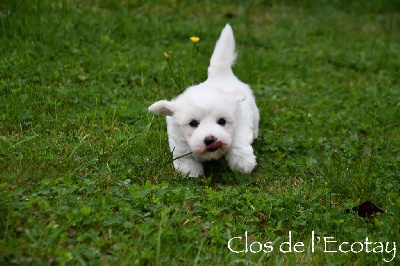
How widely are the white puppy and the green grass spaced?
0.45 feet

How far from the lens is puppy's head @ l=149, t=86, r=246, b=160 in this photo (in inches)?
129

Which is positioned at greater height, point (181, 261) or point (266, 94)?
point (181, 261)

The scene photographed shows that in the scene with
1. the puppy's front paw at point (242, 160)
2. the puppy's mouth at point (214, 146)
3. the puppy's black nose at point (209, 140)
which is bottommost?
the puppy's front paw at point (242, 160)

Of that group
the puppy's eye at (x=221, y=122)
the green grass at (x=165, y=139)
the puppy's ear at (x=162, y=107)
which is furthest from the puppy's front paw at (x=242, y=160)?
the puppy's ear at (x=162, y=107)

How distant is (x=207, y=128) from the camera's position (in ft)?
10.9

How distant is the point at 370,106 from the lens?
4973 millimetres

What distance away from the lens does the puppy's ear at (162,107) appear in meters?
3.48

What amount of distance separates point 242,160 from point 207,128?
1.45 ft

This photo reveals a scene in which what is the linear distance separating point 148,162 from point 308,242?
1.31 metres

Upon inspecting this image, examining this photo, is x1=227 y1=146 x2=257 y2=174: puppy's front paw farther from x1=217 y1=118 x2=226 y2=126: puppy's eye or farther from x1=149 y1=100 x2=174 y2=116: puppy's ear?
x1=149 y1=100 x2=174 y2=116: puppy's ear

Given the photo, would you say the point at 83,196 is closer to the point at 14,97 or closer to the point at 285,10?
the point at 14,97

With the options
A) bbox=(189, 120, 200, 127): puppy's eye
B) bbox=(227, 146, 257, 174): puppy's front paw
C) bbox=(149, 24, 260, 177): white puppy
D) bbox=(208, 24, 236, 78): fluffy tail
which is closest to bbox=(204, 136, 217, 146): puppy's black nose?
bbox=(149, 24, 260, 177): white puppy

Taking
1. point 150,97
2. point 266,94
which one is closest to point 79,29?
point 150,97

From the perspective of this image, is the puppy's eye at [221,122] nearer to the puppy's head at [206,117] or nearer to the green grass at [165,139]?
the puppy's head at [206,117]
